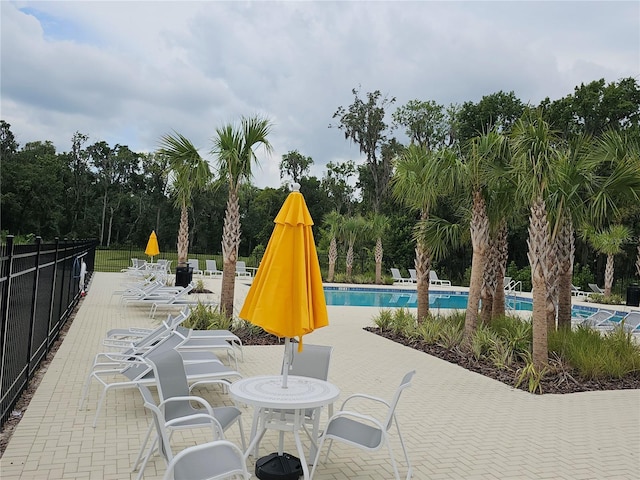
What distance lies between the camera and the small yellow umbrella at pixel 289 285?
3889mm

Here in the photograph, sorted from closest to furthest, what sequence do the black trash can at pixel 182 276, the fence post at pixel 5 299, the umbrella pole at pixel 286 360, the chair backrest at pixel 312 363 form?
1. the umbrella pole at pixel 286 360
2. the fence post at pixel 5 299
3. the chair backrest at pixel 312 363
4. the black trash can at pixel 182 276

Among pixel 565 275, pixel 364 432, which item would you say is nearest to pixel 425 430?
pixel 364 432

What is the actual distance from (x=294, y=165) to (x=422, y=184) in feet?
120

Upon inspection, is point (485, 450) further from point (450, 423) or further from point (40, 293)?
point (40, 293)

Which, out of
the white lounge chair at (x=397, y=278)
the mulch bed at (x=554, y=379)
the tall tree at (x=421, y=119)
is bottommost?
the mulch bed at (x=554, y=379)

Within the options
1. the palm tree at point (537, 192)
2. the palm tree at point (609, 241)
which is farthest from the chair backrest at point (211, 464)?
the palm tree at point (609, 241)

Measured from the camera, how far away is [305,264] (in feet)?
13.3

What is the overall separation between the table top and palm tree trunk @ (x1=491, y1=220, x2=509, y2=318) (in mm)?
7095

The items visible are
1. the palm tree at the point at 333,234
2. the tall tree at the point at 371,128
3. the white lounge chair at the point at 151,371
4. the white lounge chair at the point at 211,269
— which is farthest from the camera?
the tall tree at the point at 371,128

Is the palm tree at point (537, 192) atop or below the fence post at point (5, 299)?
atop

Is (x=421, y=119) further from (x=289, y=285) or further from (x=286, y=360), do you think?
(x=286, y=360)

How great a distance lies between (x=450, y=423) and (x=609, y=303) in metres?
20.9

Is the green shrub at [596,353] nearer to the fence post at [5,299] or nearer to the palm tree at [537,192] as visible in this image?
the palm tree at [537,192]

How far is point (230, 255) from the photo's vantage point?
1102cm
